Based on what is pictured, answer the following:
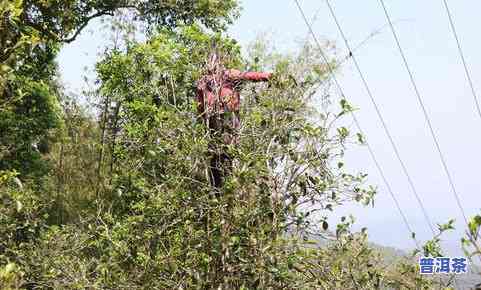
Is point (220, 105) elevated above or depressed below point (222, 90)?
below

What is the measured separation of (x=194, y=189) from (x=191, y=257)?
560mm

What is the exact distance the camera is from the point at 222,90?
5.49 metres

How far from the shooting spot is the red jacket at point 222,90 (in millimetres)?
5367

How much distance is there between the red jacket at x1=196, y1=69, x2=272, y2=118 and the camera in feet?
17.6

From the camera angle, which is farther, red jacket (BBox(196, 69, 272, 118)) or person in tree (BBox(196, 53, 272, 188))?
red jacket (BBox(196, 69, 272, 118))

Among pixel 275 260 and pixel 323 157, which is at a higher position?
pixel 323 157

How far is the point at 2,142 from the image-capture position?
1762 cm

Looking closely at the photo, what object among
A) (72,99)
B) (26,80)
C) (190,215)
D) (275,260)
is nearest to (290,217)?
(275,260)

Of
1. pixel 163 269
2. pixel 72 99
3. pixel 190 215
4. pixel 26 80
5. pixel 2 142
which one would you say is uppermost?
pixel 72 99

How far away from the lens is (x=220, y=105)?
5379 millimetres

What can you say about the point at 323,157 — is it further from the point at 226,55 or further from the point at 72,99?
the point at 72,99

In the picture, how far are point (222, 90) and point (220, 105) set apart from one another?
0.59 feet

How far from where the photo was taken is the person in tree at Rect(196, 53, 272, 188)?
514 centimetres

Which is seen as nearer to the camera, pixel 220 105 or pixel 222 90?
pixel 220 105
